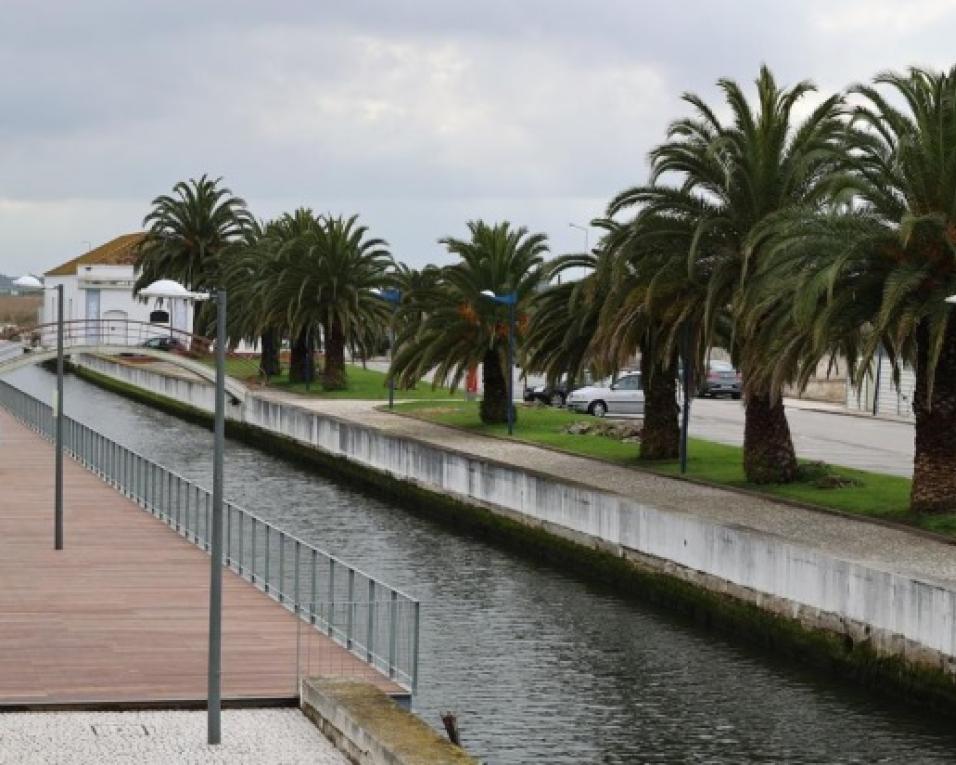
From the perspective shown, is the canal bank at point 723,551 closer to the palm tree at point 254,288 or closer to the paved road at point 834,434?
the paved road at point 834,434

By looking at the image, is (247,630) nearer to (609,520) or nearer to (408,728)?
(408,728)

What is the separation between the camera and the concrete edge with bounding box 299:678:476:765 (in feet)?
59.2

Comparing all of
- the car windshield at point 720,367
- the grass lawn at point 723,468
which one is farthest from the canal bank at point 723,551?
the car windshield at point 720,367

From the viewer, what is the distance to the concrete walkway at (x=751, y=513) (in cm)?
2775

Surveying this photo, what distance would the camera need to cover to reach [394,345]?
59.9m

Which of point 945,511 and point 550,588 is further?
point 550,588

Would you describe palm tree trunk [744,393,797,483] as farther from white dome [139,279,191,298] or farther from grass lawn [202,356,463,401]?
grass lawn [202,356,463,401]

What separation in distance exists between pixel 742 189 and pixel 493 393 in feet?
64.6

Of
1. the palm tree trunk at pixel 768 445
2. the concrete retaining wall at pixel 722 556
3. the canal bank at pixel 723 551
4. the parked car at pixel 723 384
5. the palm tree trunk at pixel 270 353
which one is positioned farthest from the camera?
the palm tree trunk at pixel 270 353

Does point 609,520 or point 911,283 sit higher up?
point 911,283

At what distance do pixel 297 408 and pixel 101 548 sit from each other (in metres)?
28.0

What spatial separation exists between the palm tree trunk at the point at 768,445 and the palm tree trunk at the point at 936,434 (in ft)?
20.0

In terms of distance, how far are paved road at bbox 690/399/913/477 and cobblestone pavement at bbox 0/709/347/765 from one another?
23948 millimetres

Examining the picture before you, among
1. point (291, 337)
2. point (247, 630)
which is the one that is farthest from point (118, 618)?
point (291, 337)
